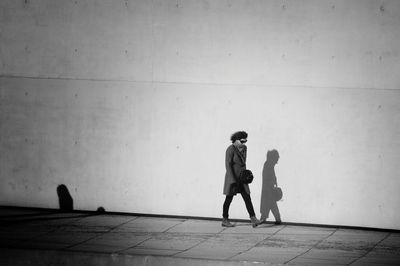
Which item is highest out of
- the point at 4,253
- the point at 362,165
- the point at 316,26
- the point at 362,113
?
the point at 316,26

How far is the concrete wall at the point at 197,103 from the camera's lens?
1509cm

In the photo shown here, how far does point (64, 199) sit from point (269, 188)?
433 cm

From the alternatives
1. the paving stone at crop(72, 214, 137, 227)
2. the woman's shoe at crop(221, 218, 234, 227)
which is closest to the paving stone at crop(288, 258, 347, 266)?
the woman's shoe at crop(221, 218, 234, 227)

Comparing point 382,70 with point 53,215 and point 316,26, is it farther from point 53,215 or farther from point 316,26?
point 53,215

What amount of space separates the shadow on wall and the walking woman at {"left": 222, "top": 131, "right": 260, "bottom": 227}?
3530mm

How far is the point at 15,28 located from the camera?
17.0 meters

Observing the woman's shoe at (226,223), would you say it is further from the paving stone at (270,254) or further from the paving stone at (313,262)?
the paving stone at (313,262)

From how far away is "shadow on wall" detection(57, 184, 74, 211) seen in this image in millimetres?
17000

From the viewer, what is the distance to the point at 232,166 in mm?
15242

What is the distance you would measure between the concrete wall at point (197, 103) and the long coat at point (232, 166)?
2.05 feet

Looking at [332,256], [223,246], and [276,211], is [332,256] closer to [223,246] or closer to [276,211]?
[223,246]

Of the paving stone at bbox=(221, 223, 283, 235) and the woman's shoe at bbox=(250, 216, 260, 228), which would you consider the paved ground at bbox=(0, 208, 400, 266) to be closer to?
the paving stone at bbox=(221, 223, 283, 235)

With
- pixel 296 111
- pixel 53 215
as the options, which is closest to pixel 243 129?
pixel 296 111

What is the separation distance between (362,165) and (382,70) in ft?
5.83
